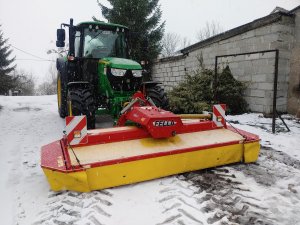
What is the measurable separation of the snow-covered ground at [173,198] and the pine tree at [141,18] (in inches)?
389

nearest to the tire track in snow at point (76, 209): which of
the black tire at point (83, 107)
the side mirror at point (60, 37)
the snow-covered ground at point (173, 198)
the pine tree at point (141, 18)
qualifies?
the snow-covered ground at point (173, 198)

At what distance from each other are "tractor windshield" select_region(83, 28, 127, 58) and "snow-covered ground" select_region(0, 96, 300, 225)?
2547mm

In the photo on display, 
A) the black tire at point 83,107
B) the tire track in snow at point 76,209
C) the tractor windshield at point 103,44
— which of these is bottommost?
the tire track in snow at point 76,209

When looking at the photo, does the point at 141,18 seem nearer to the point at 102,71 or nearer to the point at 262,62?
the point at 262,62

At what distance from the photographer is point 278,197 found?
130 inches

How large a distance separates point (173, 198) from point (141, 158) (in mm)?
608

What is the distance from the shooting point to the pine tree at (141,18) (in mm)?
13852

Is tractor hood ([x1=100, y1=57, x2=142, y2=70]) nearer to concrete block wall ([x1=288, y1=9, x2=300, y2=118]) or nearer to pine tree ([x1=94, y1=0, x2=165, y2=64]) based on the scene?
concrete block wall ([x1=288, y1=9, x2=300, y2=118])

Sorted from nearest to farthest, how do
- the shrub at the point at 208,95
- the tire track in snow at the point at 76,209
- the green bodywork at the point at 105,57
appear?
the tire track in snow at the point at 76,209 < the green bodywork at the point at 105,57 < the shrub at the point at 208,95

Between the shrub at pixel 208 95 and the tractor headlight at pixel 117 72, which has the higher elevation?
the tractor headlight at pixel 117 72

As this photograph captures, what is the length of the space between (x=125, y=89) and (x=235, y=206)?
3376mm

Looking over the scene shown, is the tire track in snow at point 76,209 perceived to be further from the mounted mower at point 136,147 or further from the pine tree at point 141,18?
the pine tree at point 141,18

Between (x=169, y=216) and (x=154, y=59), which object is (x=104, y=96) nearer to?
(x=169, y=216)

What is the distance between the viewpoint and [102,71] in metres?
5.77
